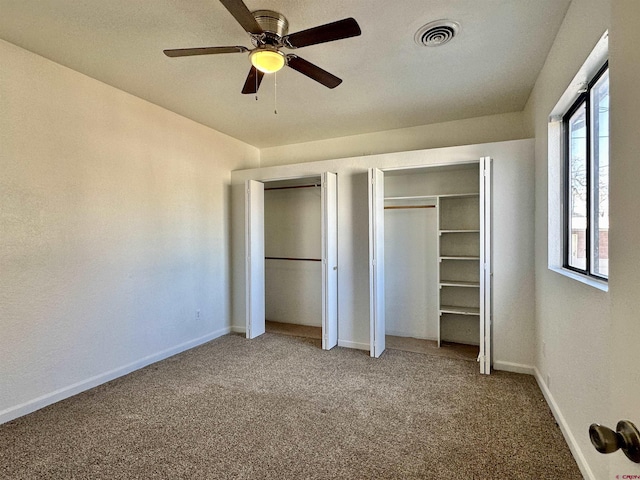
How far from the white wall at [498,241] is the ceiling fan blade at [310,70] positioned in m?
1.57

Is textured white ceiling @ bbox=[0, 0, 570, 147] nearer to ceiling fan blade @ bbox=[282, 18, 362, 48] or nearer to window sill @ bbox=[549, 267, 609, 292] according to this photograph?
ceiling fan blade @ bbox=[282, 18, 362, 48]

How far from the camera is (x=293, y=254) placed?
16.9 ft

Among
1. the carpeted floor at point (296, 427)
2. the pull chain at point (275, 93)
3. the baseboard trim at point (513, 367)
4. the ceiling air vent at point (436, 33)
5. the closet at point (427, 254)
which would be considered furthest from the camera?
the closet at point (427, 254)

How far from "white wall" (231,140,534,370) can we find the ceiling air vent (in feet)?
4.05

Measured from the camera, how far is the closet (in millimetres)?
3707

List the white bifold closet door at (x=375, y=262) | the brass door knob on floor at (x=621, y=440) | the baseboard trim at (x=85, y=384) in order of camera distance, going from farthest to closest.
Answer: the white bifold closet door at (x=375, y=262) < the baseboard trim at (x=85, y=384) < the brass door knob on floor at (x=621, y=440)

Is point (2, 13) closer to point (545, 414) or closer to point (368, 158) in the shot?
point (368, 158)

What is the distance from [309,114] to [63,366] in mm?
3339

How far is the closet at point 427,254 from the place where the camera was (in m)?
3.71

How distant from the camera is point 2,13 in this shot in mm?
2117

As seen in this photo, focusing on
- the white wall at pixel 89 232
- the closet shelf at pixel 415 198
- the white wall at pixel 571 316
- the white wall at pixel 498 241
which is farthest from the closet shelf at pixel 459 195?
the white wall at pixel 89 232

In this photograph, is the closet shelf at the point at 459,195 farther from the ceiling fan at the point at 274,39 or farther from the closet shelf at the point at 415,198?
the ceiling fan at the point at 274,39

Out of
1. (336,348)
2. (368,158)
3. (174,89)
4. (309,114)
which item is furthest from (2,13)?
(336,348)

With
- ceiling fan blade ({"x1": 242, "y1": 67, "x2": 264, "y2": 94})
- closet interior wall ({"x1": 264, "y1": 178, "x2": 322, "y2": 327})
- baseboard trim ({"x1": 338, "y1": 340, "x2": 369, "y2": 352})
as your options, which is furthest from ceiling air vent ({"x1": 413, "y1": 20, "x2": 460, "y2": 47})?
baseboard trim ({"x1": 338, "y1": 340, "x2": 369, "y2": 352})
